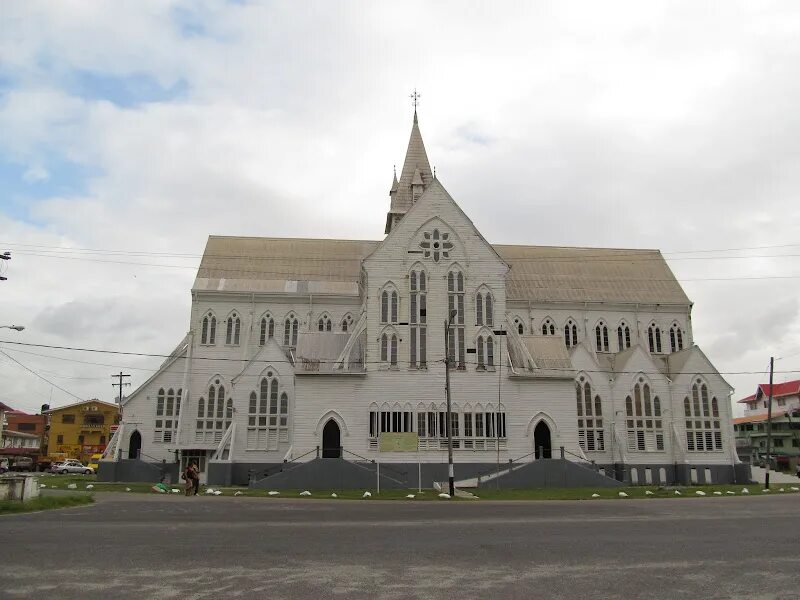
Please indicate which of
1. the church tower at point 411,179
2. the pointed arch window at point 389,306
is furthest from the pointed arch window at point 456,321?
the church tower at point 411,179

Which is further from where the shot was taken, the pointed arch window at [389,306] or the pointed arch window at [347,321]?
the pointed arch window at [347,321]

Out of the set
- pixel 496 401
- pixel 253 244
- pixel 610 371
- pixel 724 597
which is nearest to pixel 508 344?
pixel 496 401

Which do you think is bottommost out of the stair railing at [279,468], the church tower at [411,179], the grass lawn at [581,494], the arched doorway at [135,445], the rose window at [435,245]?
the grass lawn at [581,494]

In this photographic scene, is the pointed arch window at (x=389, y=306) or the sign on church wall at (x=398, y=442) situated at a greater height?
the pointed arch window at (x=389, y=306)

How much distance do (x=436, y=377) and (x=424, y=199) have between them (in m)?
13.0

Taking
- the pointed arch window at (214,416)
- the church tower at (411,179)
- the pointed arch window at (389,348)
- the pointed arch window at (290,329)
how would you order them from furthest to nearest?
the church tower at (411,179) < the pointed arch window at (290,329) < the pointed arch window at (214,416) < the pointed arch window at (389,348)

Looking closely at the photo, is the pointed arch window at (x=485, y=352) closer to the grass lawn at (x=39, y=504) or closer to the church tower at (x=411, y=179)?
the church tower at (x=411, y=179)

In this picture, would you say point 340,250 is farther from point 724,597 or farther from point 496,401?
point 724,597

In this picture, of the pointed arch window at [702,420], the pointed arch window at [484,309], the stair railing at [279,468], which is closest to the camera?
the stair railing at [279,468]

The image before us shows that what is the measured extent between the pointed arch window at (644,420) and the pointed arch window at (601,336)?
582 centimetres

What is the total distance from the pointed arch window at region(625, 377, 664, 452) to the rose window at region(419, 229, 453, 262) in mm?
18374

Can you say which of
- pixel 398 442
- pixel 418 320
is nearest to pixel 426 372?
pixel 418 320

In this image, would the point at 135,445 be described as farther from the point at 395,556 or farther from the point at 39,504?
the point at 395,556

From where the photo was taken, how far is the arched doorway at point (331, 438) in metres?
45.1
